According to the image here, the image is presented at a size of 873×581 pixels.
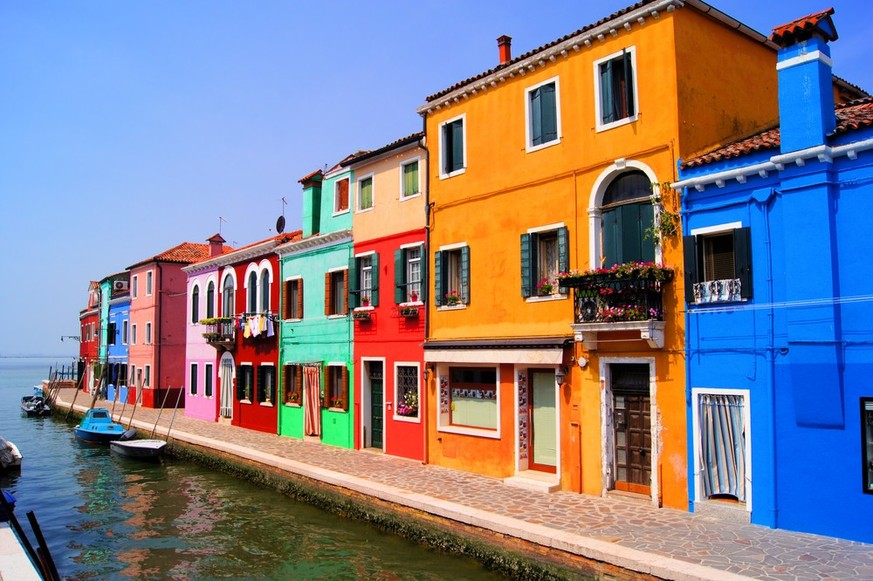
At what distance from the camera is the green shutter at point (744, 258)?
36.8ft

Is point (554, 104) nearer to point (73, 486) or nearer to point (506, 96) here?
point (506, 96)

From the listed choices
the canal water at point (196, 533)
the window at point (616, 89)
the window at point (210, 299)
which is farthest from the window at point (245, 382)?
the window at point (616, 89)

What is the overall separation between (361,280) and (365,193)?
8.64 ft

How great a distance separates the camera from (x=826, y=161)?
408 inches

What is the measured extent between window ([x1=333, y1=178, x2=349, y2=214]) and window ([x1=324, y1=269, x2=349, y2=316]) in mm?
2037

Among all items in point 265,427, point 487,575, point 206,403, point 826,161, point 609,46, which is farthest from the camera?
point 206,403

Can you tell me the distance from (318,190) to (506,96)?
962 cm

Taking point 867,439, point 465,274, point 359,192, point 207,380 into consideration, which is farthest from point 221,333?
point 867,439

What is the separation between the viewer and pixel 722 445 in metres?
11.5

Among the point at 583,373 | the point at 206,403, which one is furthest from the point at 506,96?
the point at 206,403

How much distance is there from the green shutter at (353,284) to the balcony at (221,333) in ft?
27.6

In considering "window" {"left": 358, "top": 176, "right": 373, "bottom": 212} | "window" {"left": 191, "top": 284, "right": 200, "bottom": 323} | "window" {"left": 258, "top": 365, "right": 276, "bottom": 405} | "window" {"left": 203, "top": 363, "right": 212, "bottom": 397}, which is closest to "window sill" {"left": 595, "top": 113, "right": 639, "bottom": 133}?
"window" {"left": 358, "top": 176, "right": 373, "bottom": 212}

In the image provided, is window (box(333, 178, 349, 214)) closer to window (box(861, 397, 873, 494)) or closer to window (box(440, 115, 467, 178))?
window (box(440, 115, 467, 178))

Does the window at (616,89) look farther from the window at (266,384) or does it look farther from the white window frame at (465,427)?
the window at (266,384)
